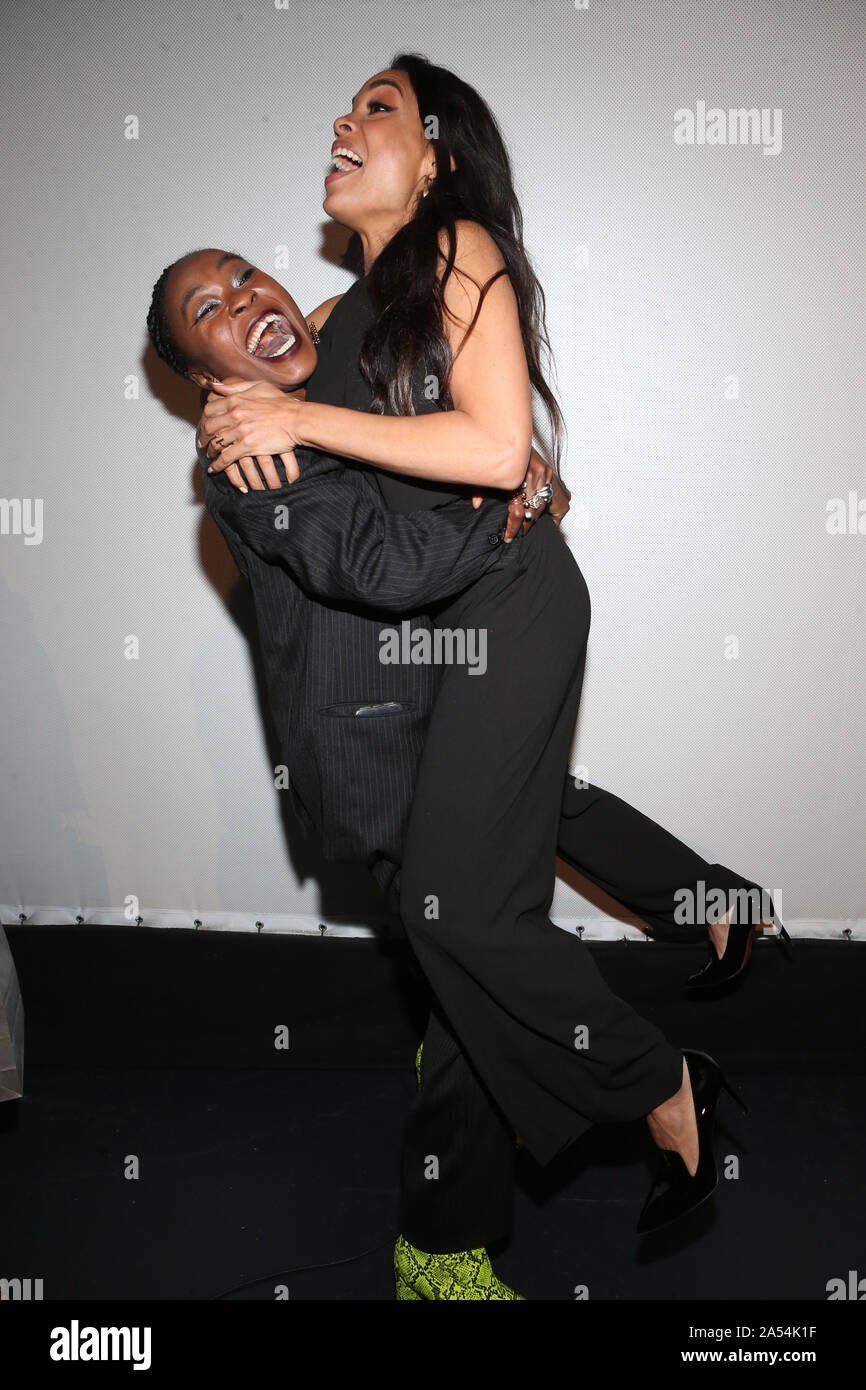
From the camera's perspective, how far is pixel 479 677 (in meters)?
1.50

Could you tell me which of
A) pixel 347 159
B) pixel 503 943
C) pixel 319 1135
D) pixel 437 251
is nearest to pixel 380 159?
pixel 347 159

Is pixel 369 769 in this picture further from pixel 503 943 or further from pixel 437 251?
pixel 437 251

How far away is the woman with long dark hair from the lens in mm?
1414

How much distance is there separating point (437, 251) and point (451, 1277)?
154 cm

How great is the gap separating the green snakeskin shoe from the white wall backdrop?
806mm

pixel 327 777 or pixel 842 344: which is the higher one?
pixel 842 344

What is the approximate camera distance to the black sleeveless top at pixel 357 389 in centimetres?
151

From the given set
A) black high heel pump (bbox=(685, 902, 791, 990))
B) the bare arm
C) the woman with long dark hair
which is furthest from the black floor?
the bare arm

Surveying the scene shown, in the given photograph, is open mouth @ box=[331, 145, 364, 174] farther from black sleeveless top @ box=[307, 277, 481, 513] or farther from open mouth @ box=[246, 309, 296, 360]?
open mouth @ box=[246, 309, 296, 360]

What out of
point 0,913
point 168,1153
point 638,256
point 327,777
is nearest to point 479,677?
point 327,777

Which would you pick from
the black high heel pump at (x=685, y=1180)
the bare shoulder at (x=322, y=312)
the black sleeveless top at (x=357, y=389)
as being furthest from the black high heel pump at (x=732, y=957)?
the bare shoulder at (x=322, y=312)

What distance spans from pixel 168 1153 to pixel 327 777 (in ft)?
3.23

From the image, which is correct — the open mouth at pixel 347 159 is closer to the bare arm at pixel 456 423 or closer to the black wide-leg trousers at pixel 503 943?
the bare arm at pixel 456 423
